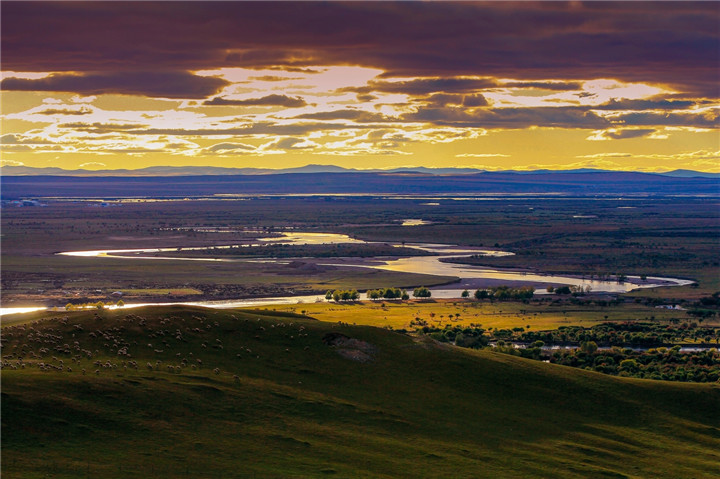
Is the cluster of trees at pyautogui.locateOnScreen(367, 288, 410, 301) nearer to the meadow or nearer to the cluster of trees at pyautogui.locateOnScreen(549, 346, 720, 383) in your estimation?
the meadow

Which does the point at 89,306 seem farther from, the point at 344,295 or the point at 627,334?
the point at 627,334

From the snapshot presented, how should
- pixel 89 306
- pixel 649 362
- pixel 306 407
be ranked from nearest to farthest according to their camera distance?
pixel 306 407 → pixel 649 362 → pixel 89 306

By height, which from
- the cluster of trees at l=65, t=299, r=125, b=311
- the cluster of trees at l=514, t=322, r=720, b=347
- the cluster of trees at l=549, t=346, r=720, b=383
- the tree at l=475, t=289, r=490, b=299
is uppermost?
the cluster of trees at l=65, t=299, r=125, b=311

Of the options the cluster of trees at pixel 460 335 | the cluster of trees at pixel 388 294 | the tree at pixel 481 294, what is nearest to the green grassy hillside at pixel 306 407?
the cluster of trees at pixel 460 335

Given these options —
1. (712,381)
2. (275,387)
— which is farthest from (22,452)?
(712,381)

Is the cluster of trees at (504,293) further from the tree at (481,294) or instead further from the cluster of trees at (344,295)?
the cluster of trees at (344,295)

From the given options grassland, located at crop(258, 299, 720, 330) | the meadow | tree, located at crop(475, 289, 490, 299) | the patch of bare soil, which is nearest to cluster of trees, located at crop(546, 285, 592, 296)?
grassland, located at crop(258, 299, 720, 330)

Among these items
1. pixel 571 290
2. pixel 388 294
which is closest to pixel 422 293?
pixel 388 294

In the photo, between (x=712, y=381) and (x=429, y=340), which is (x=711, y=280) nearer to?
(x=712, y=381)
